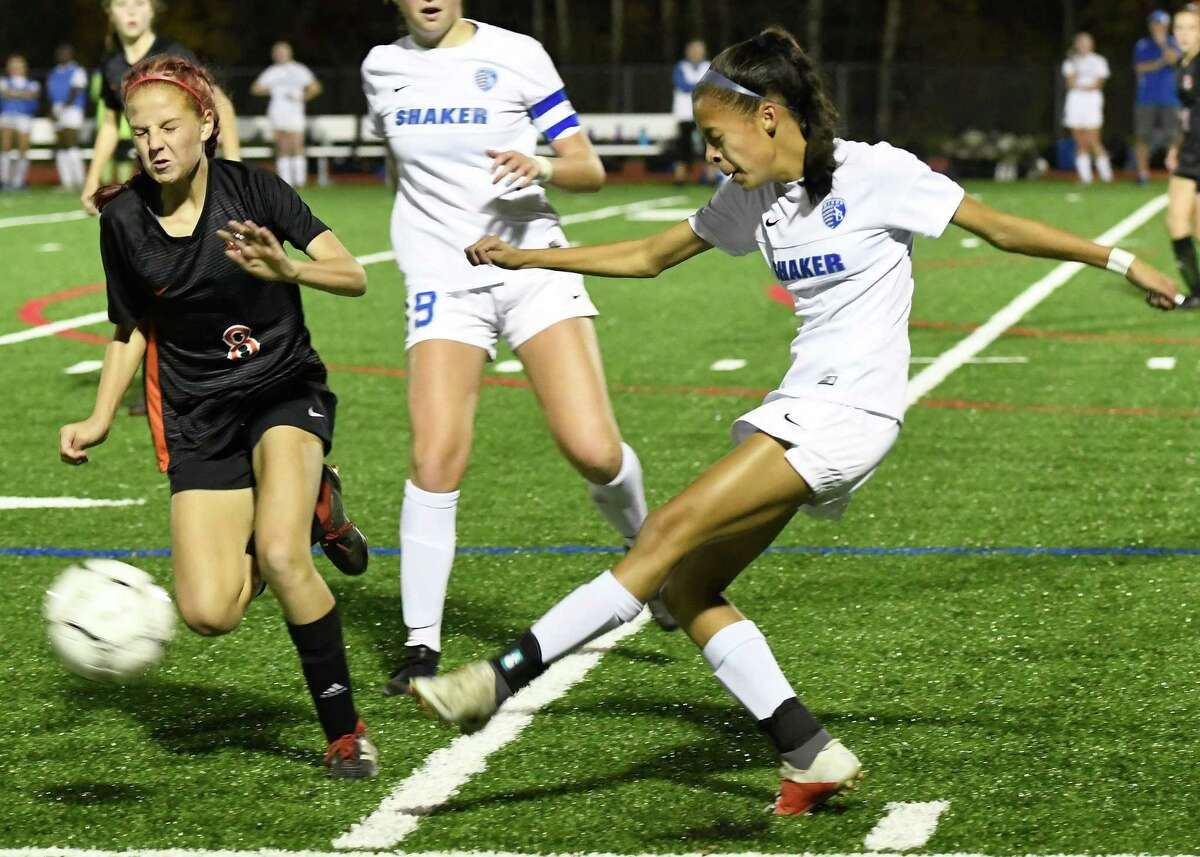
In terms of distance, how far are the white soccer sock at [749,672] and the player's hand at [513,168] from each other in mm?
1590

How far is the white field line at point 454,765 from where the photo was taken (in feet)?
15.5

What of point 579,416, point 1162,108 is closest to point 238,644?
point 579,416

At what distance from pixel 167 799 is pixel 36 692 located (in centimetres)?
124

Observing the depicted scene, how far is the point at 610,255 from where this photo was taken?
5.22 meters

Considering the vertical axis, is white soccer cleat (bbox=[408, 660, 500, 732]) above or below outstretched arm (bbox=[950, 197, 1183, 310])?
below

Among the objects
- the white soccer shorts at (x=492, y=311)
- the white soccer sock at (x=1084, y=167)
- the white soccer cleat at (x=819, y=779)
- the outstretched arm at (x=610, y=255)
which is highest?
the outstretched arm at (x=610, y=255)

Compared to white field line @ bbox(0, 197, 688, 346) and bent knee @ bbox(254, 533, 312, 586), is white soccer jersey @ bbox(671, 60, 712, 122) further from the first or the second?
bent knee @ bbox(254, 533, 312, 586)

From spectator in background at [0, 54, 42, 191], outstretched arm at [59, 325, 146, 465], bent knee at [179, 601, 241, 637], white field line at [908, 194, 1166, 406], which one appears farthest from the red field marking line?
spectator in background at [0, 54, 42, 191]

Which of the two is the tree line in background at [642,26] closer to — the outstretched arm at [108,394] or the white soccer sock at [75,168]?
the white soccer sock at [75,168]

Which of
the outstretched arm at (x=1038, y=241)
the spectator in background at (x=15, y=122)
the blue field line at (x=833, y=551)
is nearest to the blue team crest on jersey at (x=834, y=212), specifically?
the outstretched arm at (x=1038, y=241)

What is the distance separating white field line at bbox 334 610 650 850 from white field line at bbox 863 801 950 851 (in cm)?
100

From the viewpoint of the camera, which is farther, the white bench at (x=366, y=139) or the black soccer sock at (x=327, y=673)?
the white bench at (x=366, y=139)

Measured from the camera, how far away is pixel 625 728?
18.3ft

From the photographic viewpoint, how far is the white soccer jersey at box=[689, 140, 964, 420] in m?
4.80
